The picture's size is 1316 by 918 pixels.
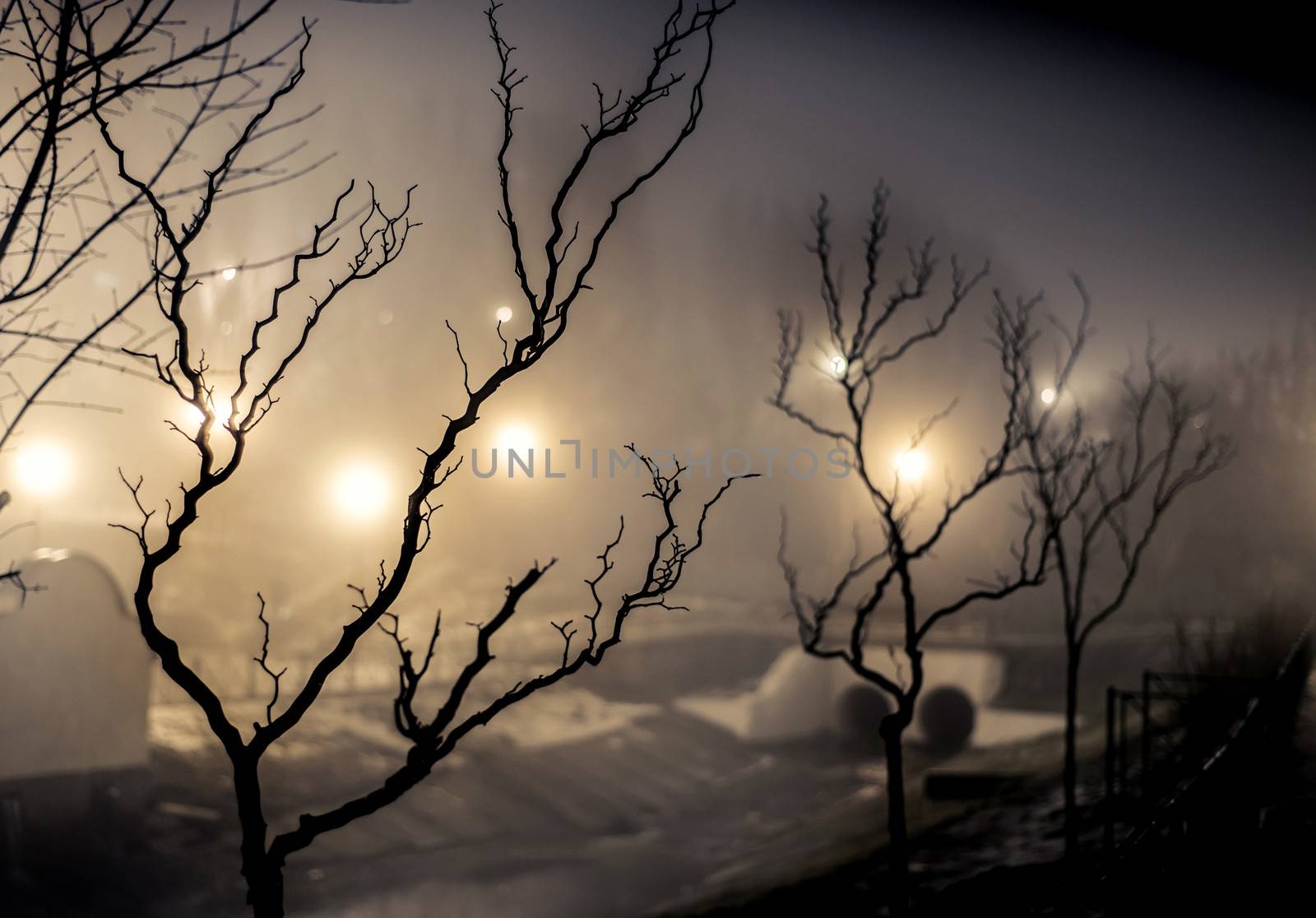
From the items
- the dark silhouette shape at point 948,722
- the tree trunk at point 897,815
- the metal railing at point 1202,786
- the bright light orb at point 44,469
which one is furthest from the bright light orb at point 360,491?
the tree trunk at point 897,815

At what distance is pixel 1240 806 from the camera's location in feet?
35.1

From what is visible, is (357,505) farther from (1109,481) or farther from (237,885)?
(1109,481)

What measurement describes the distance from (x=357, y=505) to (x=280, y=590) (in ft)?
24.5

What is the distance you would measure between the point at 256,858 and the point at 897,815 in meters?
6.31

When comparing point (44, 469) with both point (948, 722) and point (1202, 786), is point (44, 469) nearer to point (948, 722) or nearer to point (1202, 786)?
point (948, 722)

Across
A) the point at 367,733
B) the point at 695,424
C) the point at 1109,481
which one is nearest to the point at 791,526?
the point at 695,424

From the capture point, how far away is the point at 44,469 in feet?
139

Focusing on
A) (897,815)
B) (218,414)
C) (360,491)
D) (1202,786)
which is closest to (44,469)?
(360,491)

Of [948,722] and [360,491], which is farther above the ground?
[360,491]

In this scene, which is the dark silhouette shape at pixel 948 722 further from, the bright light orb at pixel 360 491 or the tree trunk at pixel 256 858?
the tree trunk at pixel 256 858

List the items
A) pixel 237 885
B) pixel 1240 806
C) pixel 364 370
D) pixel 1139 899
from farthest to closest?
1. pixel 364 370
2. pixel 237 885
3. pixel 1240 806
4. pixel 1139 899

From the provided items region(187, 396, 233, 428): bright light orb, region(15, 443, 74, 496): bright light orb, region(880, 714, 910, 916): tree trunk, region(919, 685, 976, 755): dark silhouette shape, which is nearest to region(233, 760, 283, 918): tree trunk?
region(187, 396, 233, 428): bright light orb

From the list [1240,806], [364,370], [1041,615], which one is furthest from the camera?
[364,370]

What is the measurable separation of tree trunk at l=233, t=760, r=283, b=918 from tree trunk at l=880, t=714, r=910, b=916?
18.7ft
